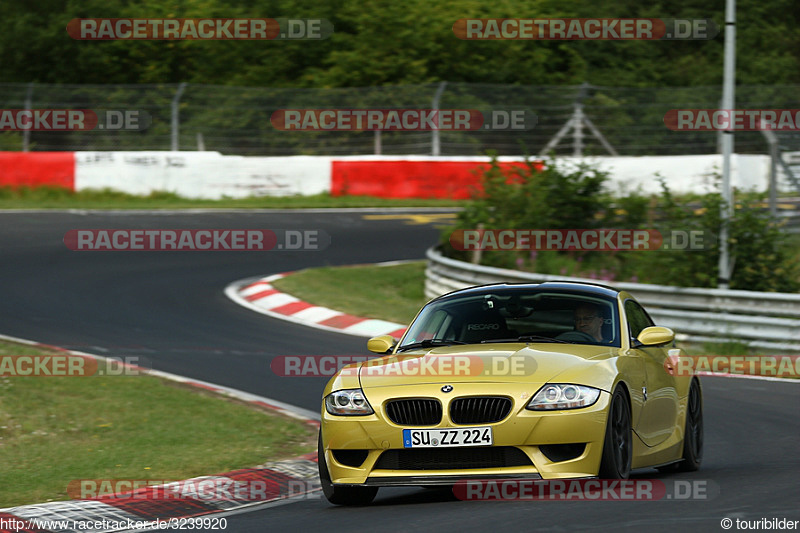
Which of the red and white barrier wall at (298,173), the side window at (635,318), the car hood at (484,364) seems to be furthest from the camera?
the red and white barrier wall at (298,173)

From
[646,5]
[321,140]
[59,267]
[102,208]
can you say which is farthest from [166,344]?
[646,5]

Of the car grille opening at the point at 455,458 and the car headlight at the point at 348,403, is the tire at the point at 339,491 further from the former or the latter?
the car grille opening at the point at 455,458

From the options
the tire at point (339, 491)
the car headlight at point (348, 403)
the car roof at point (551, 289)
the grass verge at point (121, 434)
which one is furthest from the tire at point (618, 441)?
the grass verge at point (121, 434)

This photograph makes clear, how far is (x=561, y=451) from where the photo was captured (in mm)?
6906

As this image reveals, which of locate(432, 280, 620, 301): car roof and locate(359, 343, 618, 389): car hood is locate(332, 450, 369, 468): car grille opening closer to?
locate(359, 343, 618, 389): car hood

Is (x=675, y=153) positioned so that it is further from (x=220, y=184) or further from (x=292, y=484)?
(x=292, y=484)

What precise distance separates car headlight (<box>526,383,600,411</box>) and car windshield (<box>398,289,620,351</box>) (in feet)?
2.87

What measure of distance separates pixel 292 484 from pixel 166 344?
21.1 feet

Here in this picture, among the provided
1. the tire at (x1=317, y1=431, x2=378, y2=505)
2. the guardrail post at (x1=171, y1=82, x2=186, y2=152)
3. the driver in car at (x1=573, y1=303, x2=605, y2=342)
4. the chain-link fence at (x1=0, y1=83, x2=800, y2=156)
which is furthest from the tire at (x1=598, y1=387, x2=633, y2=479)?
the guardrail post at (x1=171, y1=82, x2=186, y2=152)

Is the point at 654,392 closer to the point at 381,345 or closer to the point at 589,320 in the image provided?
the point at 589,320

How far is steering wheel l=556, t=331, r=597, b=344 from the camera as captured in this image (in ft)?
26.0

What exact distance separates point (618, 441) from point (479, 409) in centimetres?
83

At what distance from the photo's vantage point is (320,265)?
70.2 ft

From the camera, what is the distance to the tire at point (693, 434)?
28.3 ft
